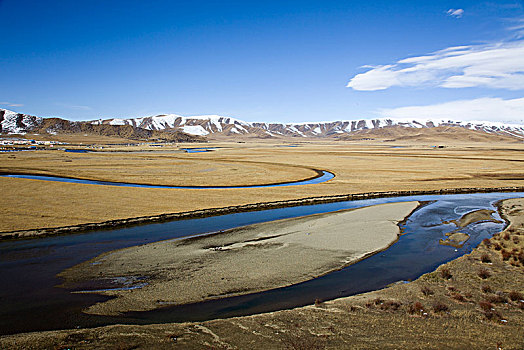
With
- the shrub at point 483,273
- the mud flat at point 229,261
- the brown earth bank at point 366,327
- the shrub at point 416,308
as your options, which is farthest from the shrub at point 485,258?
the shrub at point 416,308

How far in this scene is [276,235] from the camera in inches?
667

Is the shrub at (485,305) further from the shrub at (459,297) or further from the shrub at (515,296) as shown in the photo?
the shrub at (515,296)

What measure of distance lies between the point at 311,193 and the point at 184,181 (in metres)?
15.1

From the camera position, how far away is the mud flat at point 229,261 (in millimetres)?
10578

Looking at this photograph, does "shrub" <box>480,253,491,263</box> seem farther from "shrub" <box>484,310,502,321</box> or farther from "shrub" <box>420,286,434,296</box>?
"shrub" <box>484,310,502,321</box>

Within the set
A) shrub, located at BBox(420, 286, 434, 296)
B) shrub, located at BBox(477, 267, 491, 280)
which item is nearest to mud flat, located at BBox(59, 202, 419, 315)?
shrub, located at BBox(420, 286, 434, 296)

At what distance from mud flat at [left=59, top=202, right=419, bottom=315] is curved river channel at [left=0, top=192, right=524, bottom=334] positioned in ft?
1.68

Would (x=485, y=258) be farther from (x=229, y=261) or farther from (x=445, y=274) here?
(x=229, y=261)

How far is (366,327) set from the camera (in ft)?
27.4

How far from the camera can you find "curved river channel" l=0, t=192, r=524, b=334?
920cm

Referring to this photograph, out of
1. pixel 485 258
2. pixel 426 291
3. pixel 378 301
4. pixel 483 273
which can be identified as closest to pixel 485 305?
pixel 426 291

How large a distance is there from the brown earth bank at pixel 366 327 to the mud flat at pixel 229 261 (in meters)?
1.74

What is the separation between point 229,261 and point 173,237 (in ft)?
16.5

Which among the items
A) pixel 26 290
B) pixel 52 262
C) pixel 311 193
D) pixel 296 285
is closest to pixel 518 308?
pixel 296 285
